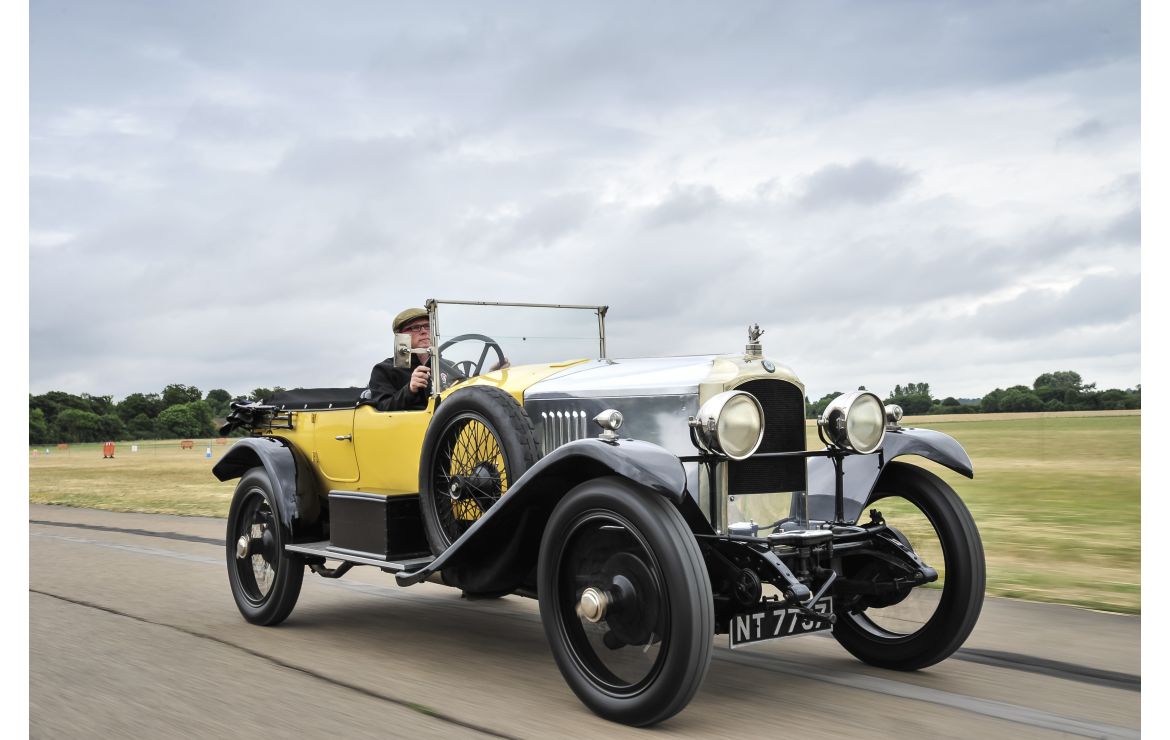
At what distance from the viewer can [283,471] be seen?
6656mm

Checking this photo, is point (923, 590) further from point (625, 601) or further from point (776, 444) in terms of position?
point (625, 601)

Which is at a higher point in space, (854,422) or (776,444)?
(854,422)

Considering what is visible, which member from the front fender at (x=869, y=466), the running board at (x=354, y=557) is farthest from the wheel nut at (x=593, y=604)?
the front fender at (x=869, y=466)

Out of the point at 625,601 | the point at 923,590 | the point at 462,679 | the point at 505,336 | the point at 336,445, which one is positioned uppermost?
the point at 505,336

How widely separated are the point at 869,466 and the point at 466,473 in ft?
6.95

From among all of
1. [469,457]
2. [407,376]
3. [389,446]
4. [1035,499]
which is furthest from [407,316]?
[1035,499]

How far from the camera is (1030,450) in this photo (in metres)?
21.2

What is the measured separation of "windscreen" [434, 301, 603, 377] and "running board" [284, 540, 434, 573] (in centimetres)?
119

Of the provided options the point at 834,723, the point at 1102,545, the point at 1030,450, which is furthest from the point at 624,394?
the point at 1030,450

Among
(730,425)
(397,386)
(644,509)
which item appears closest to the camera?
(644,509)

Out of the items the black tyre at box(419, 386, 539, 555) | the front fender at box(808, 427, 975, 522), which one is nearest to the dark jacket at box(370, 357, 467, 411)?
the black tyre at box(419, 386, 539, 555)

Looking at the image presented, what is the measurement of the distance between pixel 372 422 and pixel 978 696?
3700 millimetres

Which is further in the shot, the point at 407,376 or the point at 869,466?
the point at 407,376

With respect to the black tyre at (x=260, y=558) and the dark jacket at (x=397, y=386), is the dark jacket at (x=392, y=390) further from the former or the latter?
the black tyre at (x=260, y=558)
